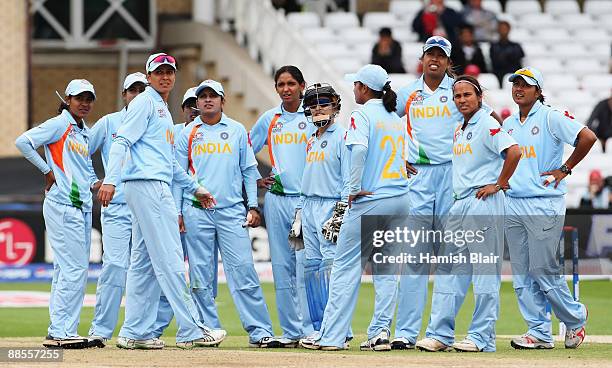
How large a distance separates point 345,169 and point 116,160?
1864 mm

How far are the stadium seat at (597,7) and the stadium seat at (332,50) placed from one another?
564 cm

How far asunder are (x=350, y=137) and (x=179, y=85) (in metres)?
16.0

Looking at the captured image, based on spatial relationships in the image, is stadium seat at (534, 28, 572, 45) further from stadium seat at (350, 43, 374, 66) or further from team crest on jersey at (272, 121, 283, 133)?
team crest on jersey at (272, 121, 283, 133)

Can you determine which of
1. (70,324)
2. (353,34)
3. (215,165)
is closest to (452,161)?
(215,165)

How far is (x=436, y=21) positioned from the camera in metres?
25.9

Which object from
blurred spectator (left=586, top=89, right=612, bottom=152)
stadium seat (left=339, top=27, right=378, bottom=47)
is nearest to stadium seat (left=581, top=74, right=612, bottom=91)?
blurred spectator (left=586, top=89, right=612, bottom=152)

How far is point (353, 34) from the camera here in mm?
26156

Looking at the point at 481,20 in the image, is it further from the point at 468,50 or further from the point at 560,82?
the point at 560,82

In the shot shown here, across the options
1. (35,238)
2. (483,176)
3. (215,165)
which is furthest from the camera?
(35,238)

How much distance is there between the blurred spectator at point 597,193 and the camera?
20.9 metres

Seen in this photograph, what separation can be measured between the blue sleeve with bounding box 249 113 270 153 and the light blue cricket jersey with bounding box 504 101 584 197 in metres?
2.23

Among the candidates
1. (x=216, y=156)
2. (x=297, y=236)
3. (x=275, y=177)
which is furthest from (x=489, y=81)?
(x=297, y=236)

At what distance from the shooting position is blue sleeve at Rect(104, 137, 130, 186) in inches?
468

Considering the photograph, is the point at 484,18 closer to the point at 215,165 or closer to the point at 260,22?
the point at 260,22
